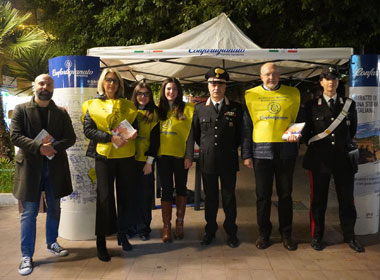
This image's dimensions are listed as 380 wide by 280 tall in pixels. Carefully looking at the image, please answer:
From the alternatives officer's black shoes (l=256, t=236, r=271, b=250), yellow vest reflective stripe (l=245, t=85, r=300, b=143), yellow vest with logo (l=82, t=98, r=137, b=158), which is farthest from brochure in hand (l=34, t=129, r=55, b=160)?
officer's black shoes (l=256, t=236, r=271, b=250)

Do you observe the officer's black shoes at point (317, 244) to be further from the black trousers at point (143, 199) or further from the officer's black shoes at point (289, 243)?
the black trousers at point (143, 199)

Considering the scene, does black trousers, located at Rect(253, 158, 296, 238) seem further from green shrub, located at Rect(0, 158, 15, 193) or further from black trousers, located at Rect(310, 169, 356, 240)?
green shrub, located at Rect(0, 158, 15, 193)

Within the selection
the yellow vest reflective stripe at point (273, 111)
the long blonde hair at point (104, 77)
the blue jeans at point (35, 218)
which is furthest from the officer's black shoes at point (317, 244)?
the blue jeans at point (35, 218)

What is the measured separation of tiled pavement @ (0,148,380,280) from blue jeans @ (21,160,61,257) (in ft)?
0.78

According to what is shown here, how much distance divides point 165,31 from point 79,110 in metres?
5.96

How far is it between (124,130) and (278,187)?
202 cm

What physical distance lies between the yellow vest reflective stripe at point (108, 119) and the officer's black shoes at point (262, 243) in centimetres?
196

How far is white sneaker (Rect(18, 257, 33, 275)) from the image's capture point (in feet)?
11.5

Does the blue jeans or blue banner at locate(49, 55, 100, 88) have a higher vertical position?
blue banner at locate(49, 55, 100, 88)

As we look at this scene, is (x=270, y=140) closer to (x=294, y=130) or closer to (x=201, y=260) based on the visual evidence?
(x=294, y=130)

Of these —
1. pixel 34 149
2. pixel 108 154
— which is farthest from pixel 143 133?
pixel 34 149

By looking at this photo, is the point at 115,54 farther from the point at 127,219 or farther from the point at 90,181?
the point at 127,219

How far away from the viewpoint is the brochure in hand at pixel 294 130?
12.2ft

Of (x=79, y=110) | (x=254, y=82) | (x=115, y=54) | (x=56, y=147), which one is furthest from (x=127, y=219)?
(x=254, y=82)
